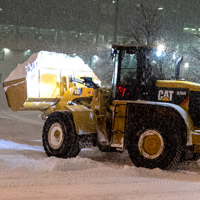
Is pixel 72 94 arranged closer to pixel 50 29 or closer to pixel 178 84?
pixel 178 84

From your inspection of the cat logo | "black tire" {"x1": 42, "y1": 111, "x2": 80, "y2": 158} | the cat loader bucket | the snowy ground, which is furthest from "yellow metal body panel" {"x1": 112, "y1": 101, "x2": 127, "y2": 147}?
the cat loader bucket

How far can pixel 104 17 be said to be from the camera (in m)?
47.0

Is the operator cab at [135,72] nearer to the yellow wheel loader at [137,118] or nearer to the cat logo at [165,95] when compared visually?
the yellow wheel loader at [137,118]

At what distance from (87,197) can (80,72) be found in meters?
5.98

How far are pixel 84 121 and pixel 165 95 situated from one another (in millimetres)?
1933

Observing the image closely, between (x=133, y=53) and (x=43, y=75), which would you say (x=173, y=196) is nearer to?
(x=133, y=53)

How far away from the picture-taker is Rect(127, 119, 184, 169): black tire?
25.3 feet

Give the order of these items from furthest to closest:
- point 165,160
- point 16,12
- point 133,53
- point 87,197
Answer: point 16,12, point 133,53, point 165,160, point 87,197

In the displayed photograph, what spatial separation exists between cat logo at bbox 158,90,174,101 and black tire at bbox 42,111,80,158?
2.05 meters

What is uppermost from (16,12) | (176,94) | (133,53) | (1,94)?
(16,12)

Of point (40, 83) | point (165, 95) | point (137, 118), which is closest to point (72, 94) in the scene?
point (40, 83)

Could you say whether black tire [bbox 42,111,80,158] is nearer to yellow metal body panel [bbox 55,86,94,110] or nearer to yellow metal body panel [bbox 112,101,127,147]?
yellow metal body panel [bbox 55,86,94,110]

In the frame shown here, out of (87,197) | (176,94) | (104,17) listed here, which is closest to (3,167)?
(87,197)

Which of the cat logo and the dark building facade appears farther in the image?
the dark building facade
